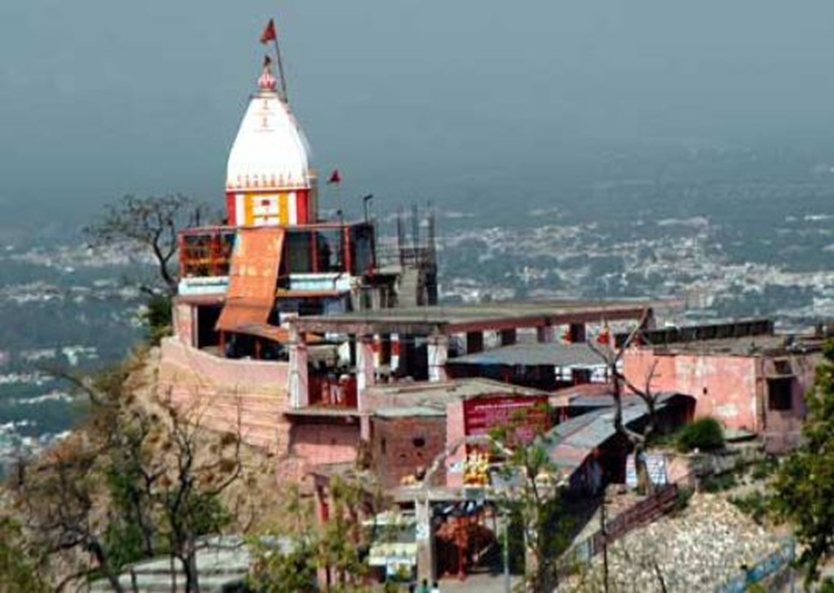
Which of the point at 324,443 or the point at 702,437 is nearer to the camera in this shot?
the point at 702,437

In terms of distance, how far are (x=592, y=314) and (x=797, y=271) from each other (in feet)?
258

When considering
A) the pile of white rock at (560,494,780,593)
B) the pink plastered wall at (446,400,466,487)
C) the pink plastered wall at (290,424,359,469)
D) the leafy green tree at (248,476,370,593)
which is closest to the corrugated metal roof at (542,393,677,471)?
the pink plastered wall at (446,400,466,487)

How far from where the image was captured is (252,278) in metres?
38.9

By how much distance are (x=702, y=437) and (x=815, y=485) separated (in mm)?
8188

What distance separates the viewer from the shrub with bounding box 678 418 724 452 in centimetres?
3062

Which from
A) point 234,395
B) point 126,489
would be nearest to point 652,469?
point 126,489

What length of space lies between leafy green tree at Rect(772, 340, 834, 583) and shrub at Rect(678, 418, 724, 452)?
703 centimetres

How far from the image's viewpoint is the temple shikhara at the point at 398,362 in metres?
30.1

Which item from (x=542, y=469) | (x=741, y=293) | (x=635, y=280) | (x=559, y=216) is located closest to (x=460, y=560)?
(x=542, y=469)

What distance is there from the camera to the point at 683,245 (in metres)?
132

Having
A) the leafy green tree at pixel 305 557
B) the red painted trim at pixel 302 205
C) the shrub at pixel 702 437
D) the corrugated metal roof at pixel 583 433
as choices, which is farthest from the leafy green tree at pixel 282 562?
the red painted trim at pixel 302 205

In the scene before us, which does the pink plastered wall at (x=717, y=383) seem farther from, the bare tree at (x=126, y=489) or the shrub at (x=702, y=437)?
the bare tree at (x=126, y=489)

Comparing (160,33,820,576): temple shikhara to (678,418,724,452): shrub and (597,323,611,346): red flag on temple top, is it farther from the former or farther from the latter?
(678,418,724,452): shrub

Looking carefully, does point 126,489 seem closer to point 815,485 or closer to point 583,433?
point 815,485
